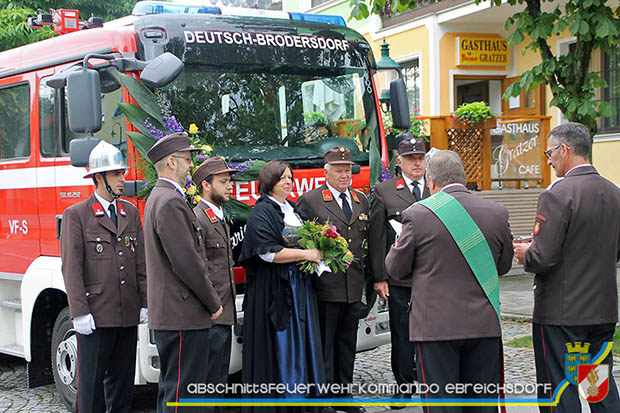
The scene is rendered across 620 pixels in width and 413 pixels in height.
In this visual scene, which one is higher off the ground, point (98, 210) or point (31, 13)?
point (31, 13)

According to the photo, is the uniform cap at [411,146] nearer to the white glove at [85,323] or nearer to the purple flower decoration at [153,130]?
the purple flower decoration at [153,130]

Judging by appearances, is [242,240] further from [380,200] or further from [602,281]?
[602,281]

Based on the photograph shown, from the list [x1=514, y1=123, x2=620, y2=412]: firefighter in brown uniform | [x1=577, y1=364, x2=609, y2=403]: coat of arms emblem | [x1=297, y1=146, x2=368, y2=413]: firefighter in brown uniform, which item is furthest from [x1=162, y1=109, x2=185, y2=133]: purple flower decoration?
[x1=577, y1=364, x2=609, y2=403]: coat of arms emblem

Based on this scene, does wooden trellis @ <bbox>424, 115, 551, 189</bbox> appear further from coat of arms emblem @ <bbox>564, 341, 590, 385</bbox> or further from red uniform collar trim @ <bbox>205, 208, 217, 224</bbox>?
coat of arms emblem @ <bbox>564, 341, 590, 385</bbox>

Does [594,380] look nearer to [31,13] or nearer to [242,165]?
[242,165]

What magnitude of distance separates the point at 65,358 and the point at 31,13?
991cm

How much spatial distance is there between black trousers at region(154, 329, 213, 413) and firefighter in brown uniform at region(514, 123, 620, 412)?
6.82 feet

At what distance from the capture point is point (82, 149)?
5.67 metres

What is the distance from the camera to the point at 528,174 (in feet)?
46.3

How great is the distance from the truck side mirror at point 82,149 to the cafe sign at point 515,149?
9.50 meters

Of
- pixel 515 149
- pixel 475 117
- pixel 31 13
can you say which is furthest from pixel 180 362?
pixel 31 13

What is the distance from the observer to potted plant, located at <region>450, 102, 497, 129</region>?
13.7 meters

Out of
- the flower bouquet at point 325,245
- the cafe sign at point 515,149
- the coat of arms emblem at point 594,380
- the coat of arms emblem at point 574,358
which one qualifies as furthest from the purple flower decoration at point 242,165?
the cafe sign at point 515,149

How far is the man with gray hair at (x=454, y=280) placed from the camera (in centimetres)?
441
